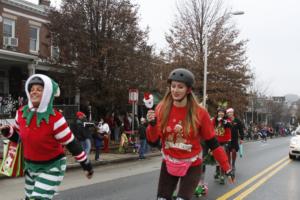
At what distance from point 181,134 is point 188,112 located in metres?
0.24

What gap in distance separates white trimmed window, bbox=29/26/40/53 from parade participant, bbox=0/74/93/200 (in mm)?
25063

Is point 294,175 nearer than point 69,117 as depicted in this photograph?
Yes

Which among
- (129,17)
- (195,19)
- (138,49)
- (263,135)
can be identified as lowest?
(263,135)

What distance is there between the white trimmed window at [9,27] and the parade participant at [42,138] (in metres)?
23.9

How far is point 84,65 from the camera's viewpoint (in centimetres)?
2144

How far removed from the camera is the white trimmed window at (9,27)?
2727cm

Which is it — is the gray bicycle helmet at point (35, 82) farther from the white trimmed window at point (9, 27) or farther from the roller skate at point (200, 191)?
the white trimmed window at point (9, 27)

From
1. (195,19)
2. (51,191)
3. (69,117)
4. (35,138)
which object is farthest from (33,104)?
(195,19)

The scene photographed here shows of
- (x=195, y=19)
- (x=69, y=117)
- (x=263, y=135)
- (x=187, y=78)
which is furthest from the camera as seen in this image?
(x=263, y=135)

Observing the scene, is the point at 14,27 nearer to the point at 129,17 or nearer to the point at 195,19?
the point at 129,17

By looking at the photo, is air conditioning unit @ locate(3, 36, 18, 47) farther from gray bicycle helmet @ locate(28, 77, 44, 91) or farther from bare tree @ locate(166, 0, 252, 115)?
gray bicycle helmet @ locate(28, 77, 44, 91)

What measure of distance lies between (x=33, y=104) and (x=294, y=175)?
1039 cm

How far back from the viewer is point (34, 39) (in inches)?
1147

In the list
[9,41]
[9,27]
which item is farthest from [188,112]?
[9,27]
